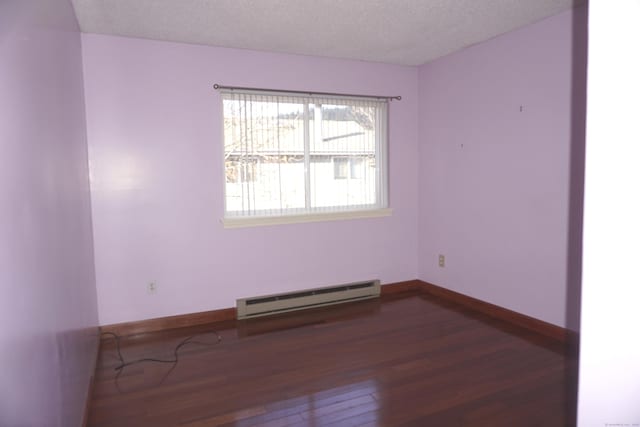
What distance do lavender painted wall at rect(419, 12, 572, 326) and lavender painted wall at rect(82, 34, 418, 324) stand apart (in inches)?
38.8

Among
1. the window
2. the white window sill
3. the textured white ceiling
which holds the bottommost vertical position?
the white window sill

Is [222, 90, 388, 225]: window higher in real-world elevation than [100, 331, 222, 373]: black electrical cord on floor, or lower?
higher

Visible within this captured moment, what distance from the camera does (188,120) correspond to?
3.59 metres

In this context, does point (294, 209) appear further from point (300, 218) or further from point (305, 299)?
point (305, 299)

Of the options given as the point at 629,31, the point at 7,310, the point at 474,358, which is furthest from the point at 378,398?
the point at 629,31

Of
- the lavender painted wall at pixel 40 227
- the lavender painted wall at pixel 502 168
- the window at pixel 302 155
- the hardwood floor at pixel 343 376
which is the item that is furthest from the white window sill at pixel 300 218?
the lavender painted wall at pixel 40 227

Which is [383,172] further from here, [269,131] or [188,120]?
[188,120]

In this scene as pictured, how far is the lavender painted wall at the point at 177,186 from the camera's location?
3.35m

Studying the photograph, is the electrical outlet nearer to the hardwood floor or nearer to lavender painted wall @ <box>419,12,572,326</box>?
the hardwood floor

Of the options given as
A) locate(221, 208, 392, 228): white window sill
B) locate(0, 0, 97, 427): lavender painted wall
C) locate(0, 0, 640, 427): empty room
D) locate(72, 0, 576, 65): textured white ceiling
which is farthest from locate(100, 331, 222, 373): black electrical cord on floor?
locate(72, 0, 576, 65): textured white ceiling

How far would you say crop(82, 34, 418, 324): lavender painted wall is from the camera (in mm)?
3352

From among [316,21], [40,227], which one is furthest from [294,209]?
[40,227]

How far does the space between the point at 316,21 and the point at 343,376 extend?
2.53m

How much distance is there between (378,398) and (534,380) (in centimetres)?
101
